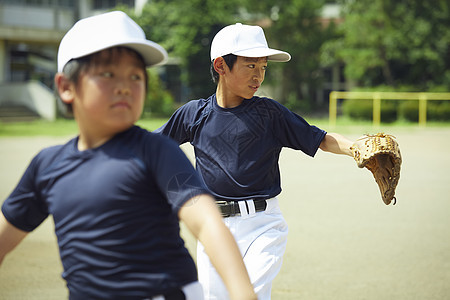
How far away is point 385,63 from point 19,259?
27030 mm

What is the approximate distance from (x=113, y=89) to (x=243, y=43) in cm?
175

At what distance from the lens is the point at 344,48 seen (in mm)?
32188

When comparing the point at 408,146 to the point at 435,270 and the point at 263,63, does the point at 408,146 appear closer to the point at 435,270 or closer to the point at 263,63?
the point at 435,270

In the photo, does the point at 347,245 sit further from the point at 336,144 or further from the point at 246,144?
the point at 246,144

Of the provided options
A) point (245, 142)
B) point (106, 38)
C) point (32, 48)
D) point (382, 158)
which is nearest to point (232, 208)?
point (245, 142)

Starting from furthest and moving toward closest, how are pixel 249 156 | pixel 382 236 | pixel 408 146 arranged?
pixel 408 146 → pixel 382 236 → pixel 249 156

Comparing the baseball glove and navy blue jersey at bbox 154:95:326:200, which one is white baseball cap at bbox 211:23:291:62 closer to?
navy blue jersey at bbox 154:95:326:200

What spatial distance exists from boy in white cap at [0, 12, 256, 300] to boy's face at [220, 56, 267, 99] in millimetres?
1580

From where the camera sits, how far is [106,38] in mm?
1826

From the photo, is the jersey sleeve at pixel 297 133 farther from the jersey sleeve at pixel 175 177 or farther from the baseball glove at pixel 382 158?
the jersey sleeve at pixel 175 177

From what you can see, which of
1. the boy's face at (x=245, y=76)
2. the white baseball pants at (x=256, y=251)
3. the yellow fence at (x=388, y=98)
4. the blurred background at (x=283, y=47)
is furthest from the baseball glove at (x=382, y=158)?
the blurred background at (x=283, y=47)

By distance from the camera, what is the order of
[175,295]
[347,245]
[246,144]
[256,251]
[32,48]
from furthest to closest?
[32,48] → [347,245] → [246,144] → [256,251] → [175,295]

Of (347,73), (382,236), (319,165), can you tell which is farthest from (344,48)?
(382,236)

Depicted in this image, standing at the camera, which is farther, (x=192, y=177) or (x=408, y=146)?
(x=408, y=146)
